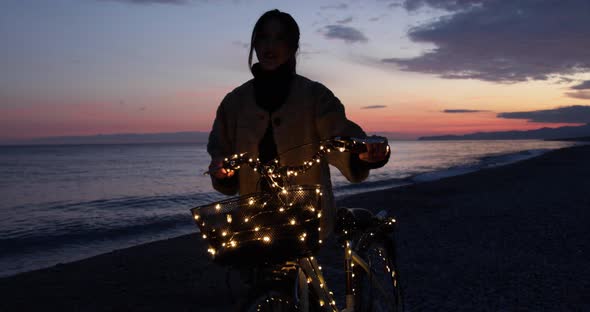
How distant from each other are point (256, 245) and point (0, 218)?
19610 millimetres

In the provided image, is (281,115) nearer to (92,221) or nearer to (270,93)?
(270,93)

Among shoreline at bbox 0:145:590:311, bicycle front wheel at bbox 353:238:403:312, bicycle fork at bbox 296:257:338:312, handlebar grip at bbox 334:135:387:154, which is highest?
handlebar grip at bbox 334:135:387:154

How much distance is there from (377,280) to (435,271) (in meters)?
3.90

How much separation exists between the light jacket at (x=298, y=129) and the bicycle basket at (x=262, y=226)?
1.95 feet

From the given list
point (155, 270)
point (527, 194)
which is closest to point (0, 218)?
point (155, 270)

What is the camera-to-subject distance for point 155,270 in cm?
814

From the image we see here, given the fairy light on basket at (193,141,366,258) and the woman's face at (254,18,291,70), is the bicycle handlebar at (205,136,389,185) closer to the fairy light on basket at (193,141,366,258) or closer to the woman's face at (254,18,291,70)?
the fairy light on basket at (193,141,366,258)

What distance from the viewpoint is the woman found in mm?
2633

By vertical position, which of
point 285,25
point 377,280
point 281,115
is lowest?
point 377,280

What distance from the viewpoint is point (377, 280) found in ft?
11.6

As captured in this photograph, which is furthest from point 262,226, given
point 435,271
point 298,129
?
point 435,271

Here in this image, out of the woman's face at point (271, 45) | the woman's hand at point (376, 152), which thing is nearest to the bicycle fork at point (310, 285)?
the woman's hand at point (376, 152)

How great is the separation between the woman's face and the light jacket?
17cm

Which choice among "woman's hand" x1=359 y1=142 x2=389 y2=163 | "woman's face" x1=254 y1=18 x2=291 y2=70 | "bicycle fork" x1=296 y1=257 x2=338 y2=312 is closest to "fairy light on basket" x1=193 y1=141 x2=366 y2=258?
"woman's hand" x1=359 y1=142 x2=389 y2=163
